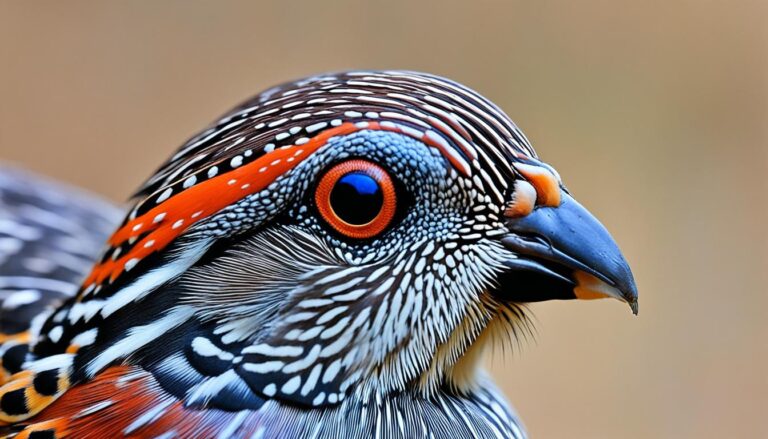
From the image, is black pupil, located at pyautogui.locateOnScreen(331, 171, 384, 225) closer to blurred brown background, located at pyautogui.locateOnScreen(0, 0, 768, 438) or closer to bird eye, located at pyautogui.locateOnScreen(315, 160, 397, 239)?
bird eye, located at pyautogui.locateOnScreen(315, 160, 397, 239)

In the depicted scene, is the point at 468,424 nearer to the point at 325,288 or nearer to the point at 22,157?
the point at 325,288

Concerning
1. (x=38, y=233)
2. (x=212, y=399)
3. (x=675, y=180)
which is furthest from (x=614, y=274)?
(x=675, y=180)

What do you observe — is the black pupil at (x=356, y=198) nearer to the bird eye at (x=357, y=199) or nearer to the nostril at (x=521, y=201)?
the bird eye at (x=357, y=199)

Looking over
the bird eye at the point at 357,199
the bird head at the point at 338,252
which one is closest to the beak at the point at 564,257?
the bird head at the point at 338,252

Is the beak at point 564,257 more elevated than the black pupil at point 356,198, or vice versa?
the black pupil at point 356,198

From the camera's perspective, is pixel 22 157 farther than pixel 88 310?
Yes

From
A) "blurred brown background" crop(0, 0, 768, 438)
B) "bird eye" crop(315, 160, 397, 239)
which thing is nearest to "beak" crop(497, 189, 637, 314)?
"bird eye" crop(315, 160, 397, 239)

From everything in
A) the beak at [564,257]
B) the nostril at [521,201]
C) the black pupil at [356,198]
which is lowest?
the beak at [564,257]

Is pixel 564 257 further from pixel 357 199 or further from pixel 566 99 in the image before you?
pixel 566 99
